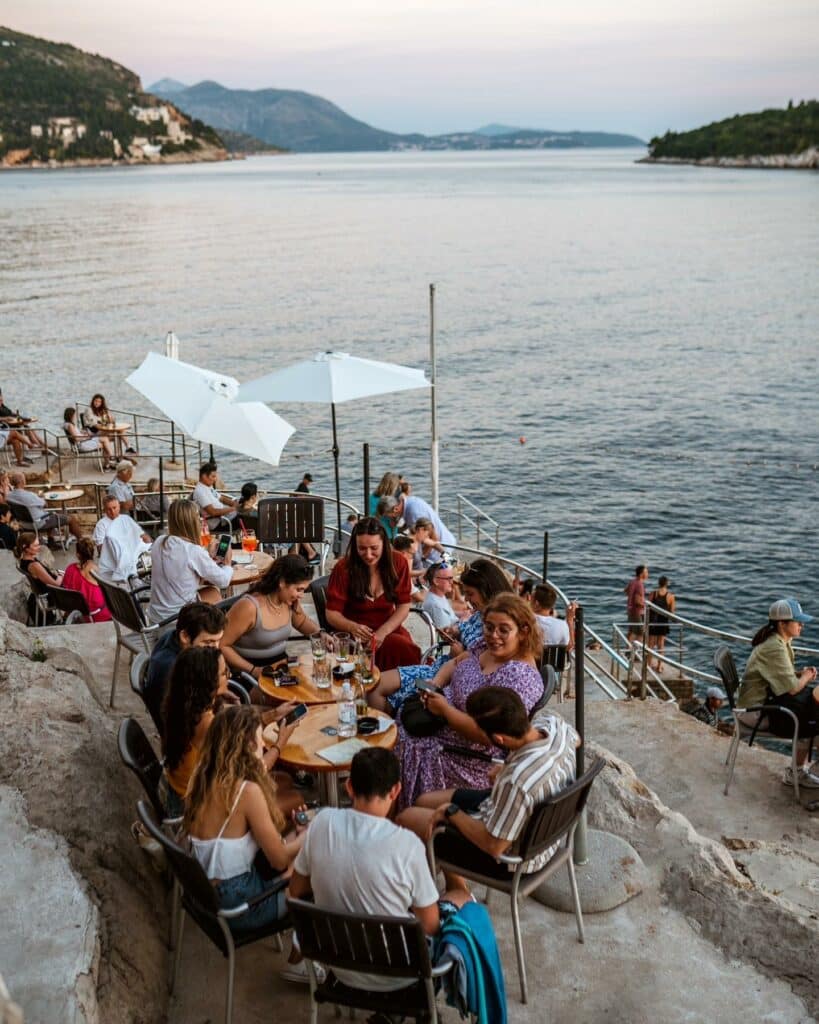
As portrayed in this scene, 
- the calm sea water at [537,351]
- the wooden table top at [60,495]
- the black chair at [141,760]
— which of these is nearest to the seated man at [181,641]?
the black chair at [141,760]

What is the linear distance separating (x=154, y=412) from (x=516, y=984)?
3405 cm

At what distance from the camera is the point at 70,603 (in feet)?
33.1

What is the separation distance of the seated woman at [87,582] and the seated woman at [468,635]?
15.5ft

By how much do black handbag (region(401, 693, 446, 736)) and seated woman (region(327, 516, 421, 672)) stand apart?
63.3 inches

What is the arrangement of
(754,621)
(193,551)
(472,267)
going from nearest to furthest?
(193,551), (754,621), (472,267)

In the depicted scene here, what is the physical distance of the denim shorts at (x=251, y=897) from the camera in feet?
14.7

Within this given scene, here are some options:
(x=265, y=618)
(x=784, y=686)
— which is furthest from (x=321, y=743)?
(x=784, y=686)

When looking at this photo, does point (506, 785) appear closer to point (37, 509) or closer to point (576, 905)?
point (576, 905)

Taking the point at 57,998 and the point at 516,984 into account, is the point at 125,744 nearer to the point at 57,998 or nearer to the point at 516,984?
the point at 57,998

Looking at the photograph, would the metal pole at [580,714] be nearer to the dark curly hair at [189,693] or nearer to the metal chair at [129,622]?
the dark curly hair at [189,693]

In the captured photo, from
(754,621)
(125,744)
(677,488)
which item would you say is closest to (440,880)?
(125,744)

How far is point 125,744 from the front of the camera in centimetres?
498

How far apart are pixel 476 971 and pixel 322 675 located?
245cm

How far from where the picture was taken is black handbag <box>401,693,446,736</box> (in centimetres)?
569
